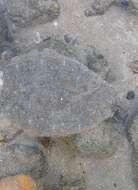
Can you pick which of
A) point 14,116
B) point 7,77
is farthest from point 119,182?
point 7,77

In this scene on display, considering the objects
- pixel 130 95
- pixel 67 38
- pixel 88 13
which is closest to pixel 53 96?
pixel 130 95

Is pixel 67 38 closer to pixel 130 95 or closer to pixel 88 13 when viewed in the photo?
pixel 88 13

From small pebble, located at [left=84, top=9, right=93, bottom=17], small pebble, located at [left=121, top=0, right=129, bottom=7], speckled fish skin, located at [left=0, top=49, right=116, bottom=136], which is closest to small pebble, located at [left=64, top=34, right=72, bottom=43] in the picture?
small pebble, located at [left=84, top=9, right=93, bottom=17]

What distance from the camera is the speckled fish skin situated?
183 inches

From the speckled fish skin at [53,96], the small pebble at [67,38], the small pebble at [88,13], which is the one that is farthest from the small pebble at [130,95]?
the small pebble at [88,13]

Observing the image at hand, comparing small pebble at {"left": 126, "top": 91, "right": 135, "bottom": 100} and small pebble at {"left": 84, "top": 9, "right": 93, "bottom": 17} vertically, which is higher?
small pebble at {"left": 84, "top": 9, "right": 93, "bottom": 17}

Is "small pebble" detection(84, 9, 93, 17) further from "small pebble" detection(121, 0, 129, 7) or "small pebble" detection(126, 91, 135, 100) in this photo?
"small pebble" detection(126, 91, 135, 100)

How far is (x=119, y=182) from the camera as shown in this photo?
5086mm

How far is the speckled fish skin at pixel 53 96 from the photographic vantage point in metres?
4.66

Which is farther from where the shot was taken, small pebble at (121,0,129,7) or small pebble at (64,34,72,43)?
small pebble at (121,0,129,7)

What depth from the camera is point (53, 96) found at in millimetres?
4652

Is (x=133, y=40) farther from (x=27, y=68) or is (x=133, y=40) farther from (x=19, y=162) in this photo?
(x=19, y=162)

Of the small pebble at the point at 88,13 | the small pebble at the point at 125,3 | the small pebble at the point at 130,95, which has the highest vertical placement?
the small pebble at the point at 125,3

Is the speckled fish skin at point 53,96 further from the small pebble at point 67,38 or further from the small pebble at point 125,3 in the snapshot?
the small pebble at point 125,3
